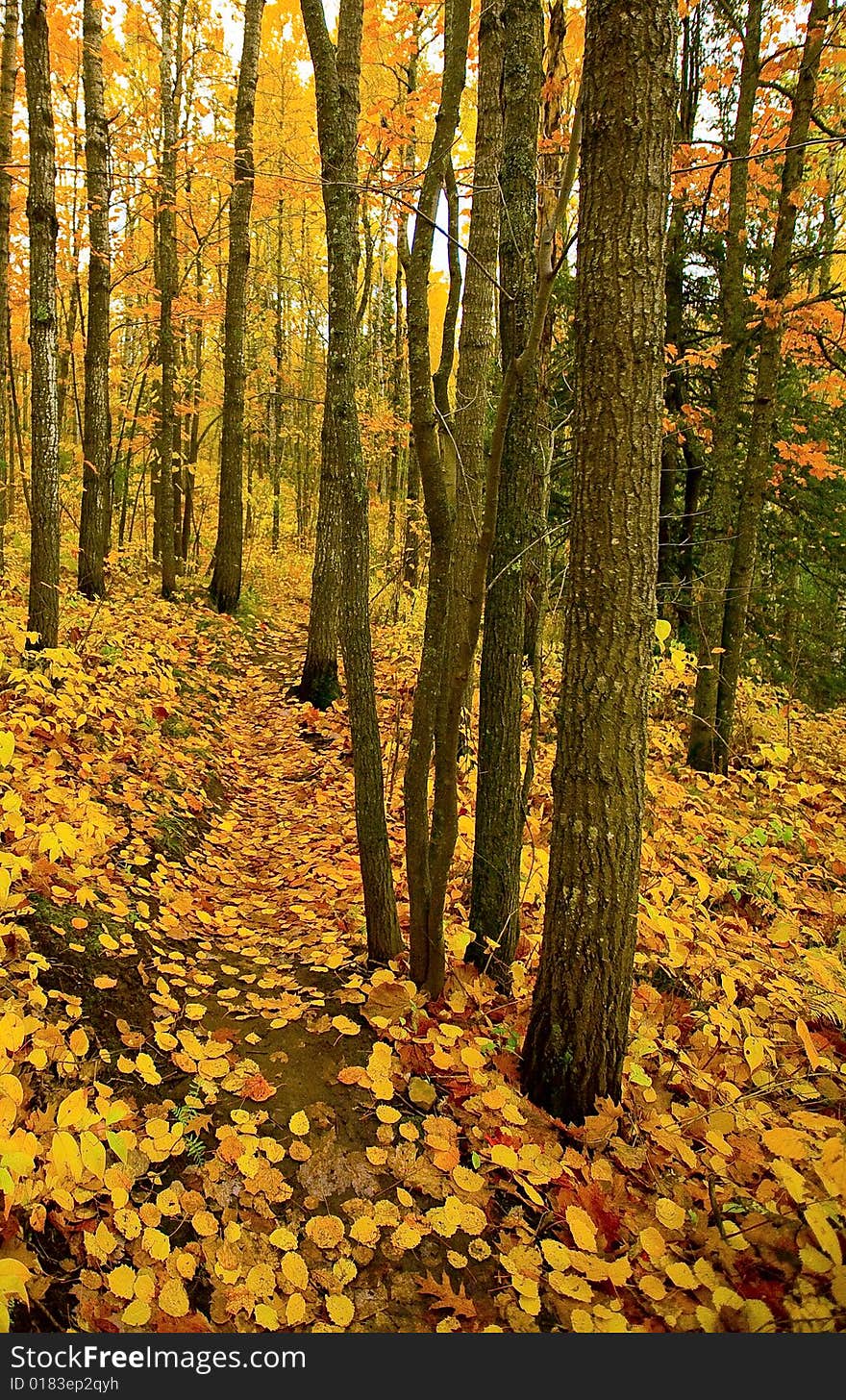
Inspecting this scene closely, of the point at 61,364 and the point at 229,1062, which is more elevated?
the point at 61,364

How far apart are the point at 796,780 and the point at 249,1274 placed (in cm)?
666

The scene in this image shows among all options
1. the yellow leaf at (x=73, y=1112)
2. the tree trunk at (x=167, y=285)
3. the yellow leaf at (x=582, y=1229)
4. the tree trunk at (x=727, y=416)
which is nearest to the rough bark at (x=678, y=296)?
the tree trunk at (x=727, y=416)

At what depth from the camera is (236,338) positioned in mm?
10219

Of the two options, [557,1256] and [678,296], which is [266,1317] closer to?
[557,1256]

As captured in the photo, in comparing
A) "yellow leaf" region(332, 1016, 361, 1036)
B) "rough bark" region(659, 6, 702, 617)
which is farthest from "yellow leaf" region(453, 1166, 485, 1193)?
"rough bark" region(659, 6, 702, 617)

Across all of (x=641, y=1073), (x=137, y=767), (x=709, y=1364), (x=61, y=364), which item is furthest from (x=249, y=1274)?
(x=61, y=364)

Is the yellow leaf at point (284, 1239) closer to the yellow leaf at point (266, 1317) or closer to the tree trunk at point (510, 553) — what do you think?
the yellow leaf at point (266, 1317)

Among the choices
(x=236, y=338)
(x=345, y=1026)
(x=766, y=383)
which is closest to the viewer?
(x=345, y=1026)

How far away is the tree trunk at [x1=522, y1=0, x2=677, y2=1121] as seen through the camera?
2365mm

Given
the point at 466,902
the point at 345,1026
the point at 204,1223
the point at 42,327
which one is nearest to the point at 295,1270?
the point at 204,1223

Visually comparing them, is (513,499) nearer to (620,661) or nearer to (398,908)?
(620,661)

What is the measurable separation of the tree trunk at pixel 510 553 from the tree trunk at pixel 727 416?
3968 millimetres

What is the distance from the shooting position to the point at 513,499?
3.44 m

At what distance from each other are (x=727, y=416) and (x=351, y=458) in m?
5.22
